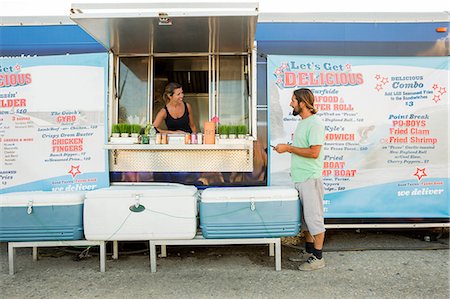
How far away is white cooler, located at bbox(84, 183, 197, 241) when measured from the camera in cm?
346

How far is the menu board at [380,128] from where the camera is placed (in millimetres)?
4227

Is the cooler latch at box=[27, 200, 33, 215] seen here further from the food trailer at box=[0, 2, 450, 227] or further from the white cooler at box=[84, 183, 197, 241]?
the food trailer at box=[0, 2, 450, 227]

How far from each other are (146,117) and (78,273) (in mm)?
1906

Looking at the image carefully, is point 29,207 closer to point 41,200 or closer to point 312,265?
point 41,200

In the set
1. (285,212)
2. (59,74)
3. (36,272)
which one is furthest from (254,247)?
(59,74)

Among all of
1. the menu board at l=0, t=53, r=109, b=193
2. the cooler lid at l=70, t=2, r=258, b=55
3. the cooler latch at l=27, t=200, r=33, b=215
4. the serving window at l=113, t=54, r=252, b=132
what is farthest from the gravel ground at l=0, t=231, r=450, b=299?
the cooler lid at l=70, t=2, r=258, b=55

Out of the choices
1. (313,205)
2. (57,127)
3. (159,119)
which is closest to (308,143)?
(313,205)

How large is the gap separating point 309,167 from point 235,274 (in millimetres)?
1273

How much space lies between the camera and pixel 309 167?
349 cm

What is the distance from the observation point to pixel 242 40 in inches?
156

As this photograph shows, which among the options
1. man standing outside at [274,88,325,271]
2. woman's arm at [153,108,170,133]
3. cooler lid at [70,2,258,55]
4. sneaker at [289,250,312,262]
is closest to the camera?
cooler lid at [70,2,258,55]

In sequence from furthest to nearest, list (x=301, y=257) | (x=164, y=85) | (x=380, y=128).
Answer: (x=164, y=85), (x=380, y=128), (x=301, y=257)

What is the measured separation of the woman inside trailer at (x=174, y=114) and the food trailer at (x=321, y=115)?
1.22 ft

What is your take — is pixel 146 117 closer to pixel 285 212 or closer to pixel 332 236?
pixel 285 212
